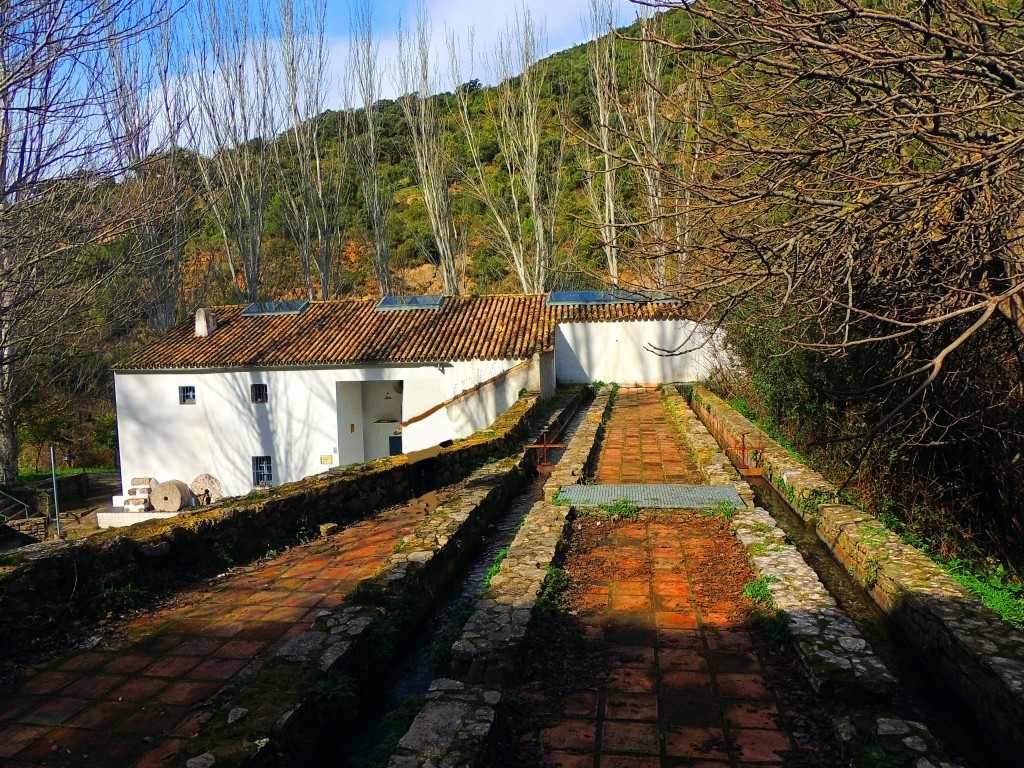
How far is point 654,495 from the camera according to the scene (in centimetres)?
747

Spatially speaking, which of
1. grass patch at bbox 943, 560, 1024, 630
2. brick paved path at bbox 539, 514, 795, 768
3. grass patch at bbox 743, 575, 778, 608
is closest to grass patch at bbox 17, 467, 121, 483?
brick paved path at bbox 539, 514, 795, 768

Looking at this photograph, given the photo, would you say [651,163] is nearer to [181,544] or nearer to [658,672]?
[658,672]

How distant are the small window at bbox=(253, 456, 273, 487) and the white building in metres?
0.04

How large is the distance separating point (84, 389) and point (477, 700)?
31.2 meters

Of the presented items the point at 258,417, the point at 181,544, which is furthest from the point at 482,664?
the point at 258,417

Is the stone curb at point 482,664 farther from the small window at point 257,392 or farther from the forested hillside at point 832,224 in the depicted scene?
the small window at point 257,392

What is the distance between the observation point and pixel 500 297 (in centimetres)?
2272

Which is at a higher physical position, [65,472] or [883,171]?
[883,171]

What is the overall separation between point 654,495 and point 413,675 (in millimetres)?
3887

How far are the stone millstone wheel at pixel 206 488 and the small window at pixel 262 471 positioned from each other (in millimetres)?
1105

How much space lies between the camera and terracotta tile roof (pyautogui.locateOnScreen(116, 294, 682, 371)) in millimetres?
19359

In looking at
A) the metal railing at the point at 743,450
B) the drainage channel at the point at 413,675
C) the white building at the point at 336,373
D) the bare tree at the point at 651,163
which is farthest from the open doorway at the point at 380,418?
the drainage channel at the point at 413,675

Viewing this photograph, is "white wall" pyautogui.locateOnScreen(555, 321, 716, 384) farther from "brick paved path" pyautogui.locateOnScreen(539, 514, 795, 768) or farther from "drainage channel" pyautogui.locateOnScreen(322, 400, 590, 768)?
"brick paved path" pyautogui.locateOnScreen(539, 514, 795, 768)

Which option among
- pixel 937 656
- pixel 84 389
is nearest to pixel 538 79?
pixel 84 389
